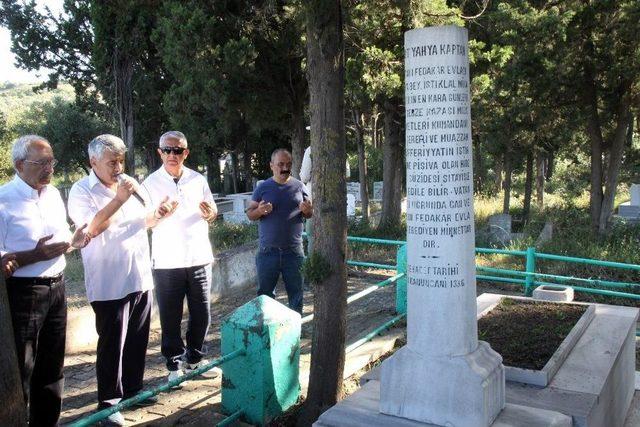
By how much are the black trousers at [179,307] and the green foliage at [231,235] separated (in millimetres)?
6345

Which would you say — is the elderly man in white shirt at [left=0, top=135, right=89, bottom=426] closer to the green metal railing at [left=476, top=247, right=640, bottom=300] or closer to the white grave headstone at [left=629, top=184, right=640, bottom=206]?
the green metal railing at [left=476, top=247, right=640, bottom=300]

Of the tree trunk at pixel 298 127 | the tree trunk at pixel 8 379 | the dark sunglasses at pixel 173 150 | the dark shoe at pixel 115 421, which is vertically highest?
the tree trunk at pixel 298 127

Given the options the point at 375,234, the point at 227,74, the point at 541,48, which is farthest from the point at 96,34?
the point at 541,48

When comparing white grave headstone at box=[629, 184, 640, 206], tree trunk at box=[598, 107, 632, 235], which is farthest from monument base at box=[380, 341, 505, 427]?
white grave headstone at box=[629, 184, 640, 206]

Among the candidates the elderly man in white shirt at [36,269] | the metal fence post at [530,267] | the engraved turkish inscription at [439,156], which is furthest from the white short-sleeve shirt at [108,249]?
the metal fence post at [530,267]

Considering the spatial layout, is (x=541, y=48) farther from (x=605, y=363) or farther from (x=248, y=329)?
(x=248, y=329)

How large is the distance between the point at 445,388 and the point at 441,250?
2.49 feet

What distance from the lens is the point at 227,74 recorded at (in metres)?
12.6

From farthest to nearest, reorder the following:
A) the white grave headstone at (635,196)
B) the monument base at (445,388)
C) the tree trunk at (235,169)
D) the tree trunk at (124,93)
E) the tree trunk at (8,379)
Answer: the tree trunk at (235,169) < the white grave headstone at (635,196) < the tree trunk at (124,93) < the monument base at (445,388) < the tree trunk at (8,379)

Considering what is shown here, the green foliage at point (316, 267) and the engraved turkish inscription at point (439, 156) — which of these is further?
the green foliage at point (316, 267)

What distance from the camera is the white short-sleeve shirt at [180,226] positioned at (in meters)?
4.59

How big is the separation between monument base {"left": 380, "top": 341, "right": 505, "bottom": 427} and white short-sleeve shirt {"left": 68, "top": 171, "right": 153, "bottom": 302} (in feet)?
6.09

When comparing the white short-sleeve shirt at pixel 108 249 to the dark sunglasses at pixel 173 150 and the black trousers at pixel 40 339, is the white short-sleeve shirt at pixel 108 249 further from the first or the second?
the dark sunglasses at pixel 173 150

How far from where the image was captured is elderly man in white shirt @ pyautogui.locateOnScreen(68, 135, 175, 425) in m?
3.92
